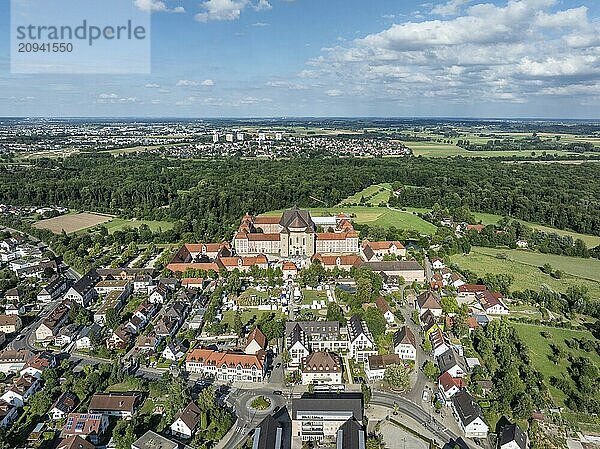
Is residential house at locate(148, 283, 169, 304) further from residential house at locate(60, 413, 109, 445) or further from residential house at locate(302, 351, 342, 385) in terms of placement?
residential house at locate(302, 351, 342, 385)

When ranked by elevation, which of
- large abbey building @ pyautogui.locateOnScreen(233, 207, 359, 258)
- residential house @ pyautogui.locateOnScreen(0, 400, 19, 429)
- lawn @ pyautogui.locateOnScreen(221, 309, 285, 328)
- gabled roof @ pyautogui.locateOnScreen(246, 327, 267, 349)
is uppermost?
large abbey building @ pyautogui.locateOnScreen(233, 207, 359, 258)

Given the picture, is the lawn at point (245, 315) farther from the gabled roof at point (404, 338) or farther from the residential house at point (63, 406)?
the residential house at point (63, 406)

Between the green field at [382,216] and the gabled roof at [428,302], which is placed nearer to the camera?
the gabled roof at [428,302]

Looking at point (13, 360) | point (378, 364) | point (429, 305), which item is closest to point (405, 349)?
point (378, 364)

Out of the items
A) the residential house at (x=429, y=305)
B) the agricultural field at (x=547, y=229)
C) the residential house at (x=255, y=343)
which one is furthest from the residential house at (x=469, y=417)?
the agricultural field at (x=547, y=229)

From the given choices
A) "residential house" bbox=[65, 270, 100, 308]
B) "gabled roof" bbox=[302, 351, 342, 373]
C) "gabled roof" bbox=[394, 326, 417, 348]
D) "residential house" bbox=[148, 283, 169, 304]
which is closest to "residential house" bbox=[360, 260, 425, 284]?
"gabled roof" bbox=[394, 326, 417, 348]

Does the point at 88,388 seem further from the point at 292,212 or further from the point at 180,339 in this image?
the point at 292,212

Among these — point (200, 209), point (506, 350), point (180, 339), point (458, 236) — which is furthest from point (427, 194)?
point (180, 339)
